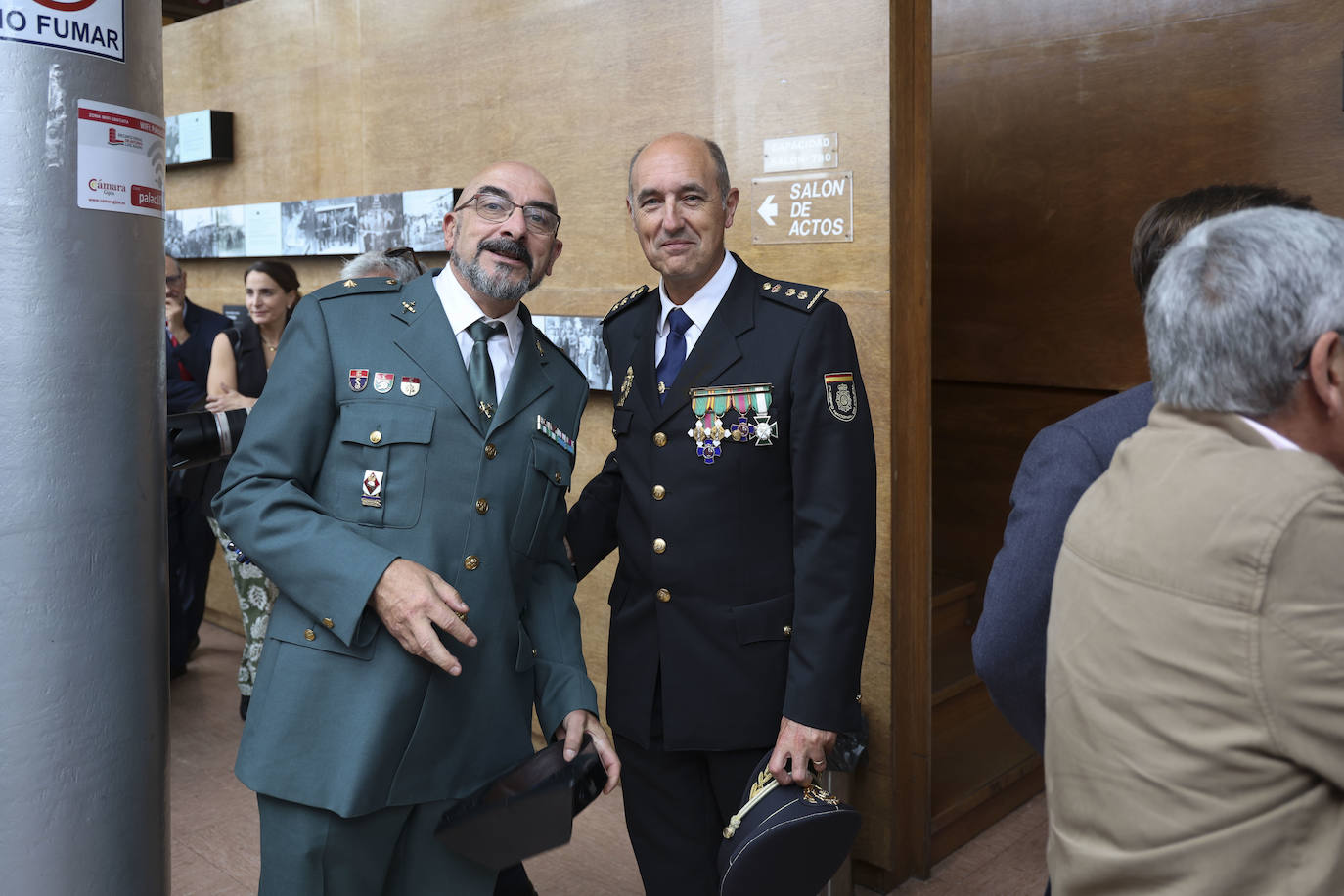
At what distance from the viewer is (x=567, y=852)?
10.7 ft

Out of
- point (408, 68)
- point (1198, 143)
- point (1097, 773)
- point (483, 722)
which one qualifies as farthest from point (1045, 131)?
point (1097, 773)

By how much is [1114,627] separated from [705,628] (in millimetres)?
1112

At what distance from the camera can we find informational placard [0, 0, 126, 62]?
154 centimetres

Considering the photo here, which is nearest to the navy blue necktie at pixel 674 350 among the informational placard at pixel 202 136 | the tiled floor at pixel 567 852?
the tiled floor at pixel 567 852

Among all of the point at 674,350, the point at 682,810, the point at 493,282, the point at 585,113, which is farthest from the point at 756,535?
the point at 585,113

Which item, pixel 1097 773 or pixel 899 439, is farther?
pixel 899 439

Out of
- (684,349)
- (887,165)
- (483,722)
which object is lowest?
(483,722)

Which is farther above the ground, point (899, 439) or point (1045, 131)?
point (1045, 131)

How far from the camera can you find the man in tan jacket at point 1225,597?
933 mm

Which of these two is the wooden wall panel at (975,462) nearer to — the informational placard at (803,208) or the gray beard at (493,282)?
the informational placard at (803,208)

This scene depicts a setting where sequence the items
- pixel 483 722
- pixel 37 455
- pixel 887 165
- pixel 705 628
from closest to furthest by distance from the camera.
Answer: pixel 37 455
pixel 483 722
pixel 705 628
pixel 887 165

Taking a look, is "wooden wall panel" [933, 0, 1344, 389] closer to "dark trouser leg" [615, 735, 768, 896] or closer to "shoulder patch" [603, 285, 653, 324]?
"shoulder patch" [603, 285, 653, 324]

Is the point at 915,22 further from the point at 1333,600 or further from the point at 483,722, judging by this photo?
the point at 1333,600

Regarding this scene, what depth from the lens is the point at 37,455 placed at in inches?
63.8
